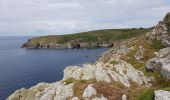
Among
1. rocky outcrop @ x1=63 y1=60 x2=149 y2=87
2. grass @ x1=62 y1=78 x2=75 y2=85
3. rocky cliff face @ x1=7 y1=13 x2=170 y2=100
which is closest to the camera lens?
rocky cliff face @ x1=7 y1=13 x2=170 y2=100

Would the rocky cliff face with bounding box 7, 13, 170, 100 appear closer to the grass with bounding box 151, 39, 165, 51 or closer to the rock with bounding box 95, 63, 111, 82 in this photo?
the rock with bounding box 95, 63, 111, 82

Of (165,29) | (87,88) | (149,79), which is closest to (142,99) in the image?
(87,88)

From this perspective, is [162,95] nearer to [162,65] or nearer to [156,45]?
[162,65]

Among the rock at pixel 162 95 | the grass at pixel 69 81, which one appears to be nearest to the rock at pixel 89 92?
the grass at pixel 69 81

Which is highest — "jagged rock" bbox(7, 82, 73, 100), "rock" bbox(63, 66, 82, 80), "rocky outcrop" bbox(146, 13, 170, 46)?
"rocky outcrop" bbox(146, 13, 170, 46)

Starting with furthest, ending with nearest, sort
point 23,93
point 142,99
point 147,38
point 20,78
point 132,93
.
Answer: point 20,78 → point 147,38 → point 23,93 → point 132,93 → point 142,99

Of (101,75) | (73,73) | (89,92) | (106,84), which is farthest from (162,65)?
(89,92)

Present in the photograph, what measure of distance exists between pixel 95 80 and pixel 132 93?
25.2ft

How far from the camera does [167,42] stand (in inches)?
4439

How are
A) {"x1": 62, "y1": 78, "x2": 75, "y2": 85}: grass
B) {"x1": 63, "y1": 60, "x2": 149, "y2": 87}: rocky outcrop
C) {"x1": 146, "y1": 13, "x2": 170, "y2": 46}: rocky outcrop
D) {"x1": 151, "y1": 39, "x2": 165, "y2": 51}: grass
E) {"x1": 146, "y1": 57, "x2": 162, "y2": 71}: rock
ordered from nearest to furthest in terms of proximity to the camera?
{"x1": 62, "y1": 78, "x2": 75, "y2": 85}: grass
{"x1": 63, "y1": 60, "x2": 149, "y2": 87}: rocky outcrop
{"x1": 146, "y1": 57, "x2": 162, "y2": 71}: rock
{"x1": 151, "y1": 39, "x2": 165, "y2": 51}: grass
{"x1": 146, "y1": 13, "x2": 170, "y2": 46}: rocky outcrop

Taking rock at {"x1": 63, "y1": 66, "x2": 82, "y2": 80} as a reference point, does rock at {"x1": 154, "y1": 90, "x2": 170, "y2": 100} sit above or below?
below

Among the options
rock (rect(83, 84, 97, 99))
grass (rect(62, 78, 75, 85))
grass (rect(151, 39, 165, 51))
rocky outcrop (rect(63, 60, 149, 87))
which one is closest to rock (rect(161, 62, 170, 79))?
rocky outcrop (rect(63, 60, 149, 87))

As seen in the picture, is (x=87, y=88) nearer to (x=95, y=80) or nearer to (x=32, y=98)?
(x=95, y=80)

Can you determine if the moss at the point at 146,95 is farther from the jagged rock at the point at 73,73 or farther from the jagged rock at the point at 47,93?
the jagged rock at the point at 73,73
